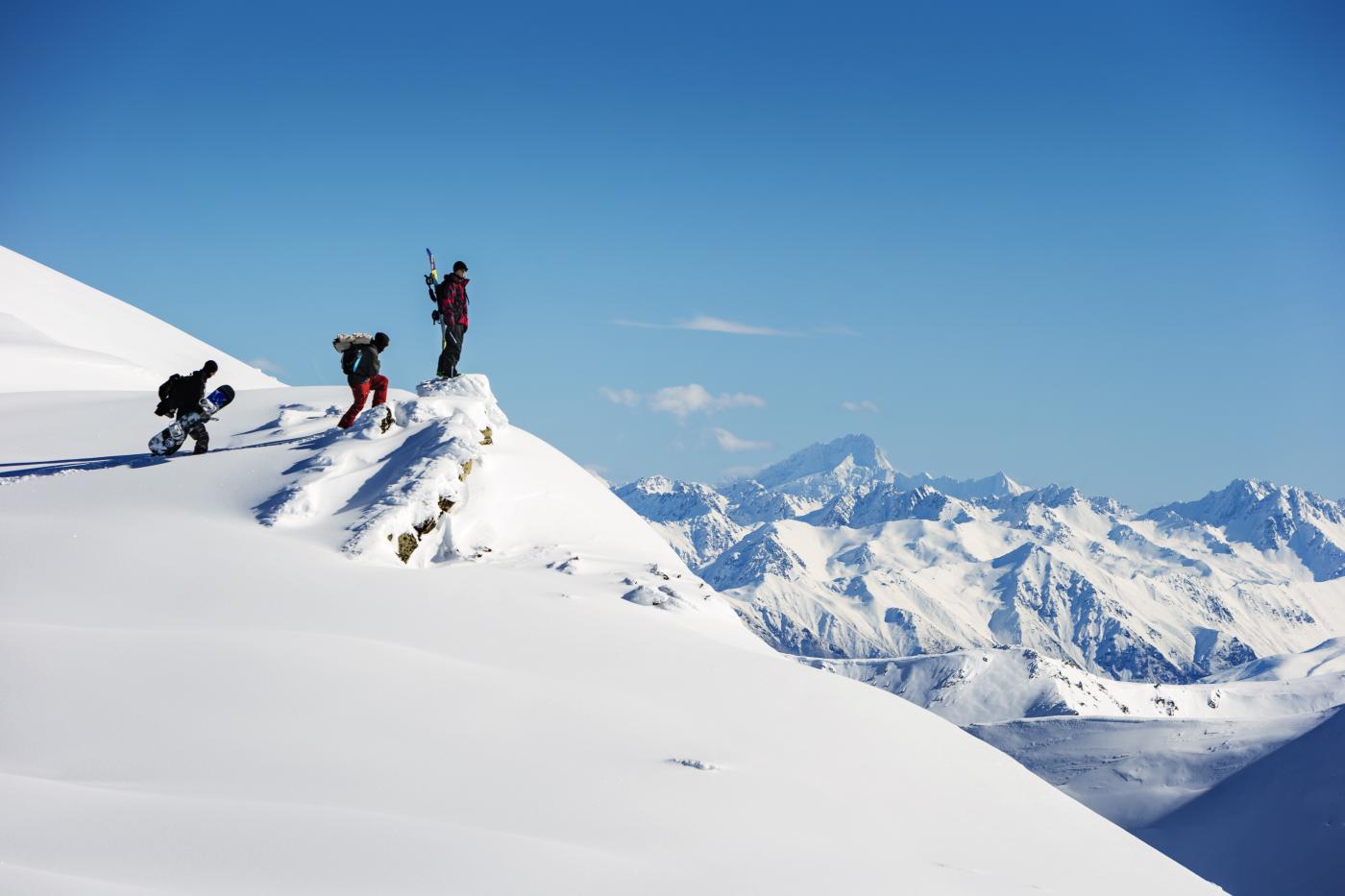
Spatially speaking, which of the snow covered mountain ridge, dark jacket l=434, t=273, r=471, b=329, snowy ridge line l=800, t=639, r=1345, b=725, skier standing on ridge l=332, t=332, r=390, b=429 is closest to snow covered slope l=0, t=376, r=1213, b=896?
the snow covered mountain ridge

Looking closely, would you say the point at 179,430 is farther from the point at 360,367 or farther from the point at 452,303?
the point at 452,303

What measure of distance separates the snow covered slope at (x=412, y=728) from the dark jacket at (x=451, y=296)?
5042mm

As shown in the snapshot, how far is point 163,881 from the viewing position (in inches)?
240

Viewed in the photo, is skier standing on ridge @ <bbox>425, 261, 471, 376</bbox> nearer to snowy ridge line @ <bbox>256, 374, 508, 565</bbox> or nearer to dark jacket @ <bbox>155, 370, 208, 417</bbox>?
snowy ridge line @ <bbox>256, 374, 508, 565</bbox>

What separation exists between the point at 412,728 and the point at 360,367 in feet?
39.4

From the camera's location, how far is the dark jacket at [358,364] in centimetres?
2016

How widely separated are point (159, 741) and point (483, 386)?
1529 cm

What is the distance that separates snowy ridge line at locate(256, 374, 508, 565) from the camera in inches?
624

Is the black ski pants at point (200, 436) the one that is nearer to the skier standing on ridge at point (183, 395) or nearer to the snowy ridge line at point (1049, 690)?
the skier standing on ridge at point (183, 395)

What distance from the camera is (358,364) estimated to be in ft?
66.1

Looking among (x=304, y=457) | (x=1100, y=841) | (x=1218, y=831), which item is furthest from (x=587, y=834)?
(x=1218, y=831)

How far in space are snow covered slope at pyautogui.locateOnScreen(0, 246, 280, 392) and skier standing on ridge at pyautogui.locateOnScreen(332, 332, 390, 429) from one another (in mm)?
19583

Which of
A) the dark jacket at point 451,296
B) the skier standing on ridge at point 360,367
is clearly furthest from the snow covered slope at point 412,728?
the dark jacket at point 451,296

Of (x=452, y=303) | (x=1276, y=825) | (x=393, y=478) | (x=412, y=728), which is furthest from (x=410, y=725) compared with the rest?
(x=1276, y=825)
